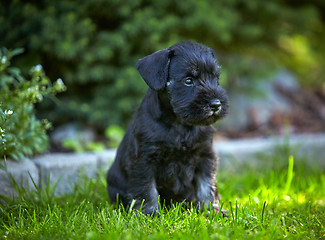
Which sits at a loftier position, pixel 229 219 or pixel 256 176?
pixel 229 219

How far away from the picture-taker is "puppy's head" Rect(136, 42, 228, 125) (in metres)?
A: 2.58

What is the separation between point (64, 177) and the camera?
366 cm

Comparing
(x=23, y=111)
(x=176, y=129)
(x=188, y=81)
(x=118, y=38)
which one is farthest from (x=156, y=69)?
(x=118, y=38)

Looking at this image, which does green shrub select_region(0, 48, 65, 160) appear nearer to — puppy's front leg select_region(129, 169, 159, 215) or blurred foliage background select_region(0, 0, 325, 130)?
blurred foliage background select_region(0, 0, 325, 130)

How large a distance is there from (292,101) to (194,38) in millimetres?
2175

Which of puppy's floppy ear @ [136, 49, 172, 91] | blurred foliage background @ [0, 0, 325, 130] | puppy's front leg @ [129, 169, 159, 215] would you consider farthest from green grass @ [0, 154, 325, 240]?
blurred foliage background @ [0, 0, 325, 130]

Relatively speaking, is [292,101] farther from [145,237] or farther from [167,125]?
[145,237]

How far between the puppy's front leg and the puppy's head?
0.54 m

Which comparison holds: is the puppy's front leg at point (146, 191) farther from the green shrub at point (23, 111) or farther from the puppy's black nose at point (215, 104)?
the green shrub at point (23, 111)

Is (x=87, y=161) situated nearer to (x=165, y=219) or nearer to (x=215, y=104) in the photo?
(x=165, y=219)

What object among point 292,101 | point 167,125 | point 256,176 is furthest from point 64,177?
point 292,101

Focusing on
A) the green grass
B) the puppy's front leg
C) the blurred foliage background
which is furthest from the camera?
the blurred foliage background

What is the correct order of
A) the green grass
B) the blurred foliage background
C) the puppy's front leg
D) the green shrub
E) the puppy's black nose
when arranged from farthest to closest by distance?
the blurred foliage background → the green shrub → the puppy's front leg → the puppy's black nose → the green grass

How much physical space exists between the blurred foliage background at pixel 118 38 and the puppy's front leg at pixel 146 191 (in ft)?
6.39
